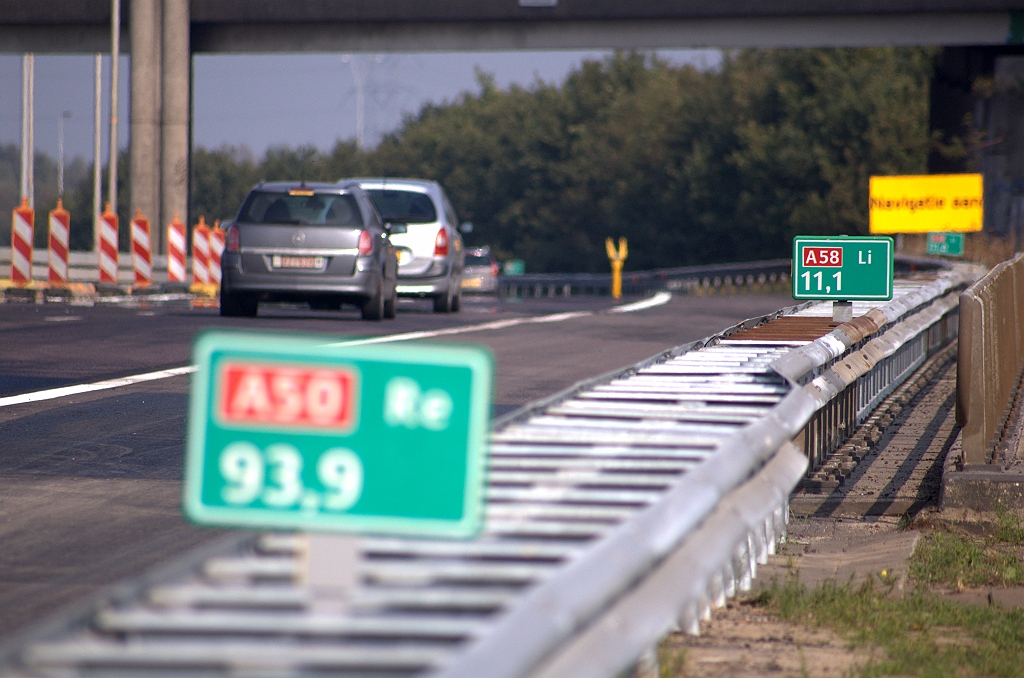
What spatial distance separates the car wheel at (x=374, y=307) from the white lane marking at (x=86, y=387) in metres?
6.13

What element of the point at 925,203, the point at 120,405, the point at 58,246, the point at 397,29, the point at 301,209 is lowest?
the point at 120,405

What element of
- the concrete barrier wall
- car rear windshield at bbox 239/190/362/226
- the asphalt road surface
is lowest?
the asphalt road surface

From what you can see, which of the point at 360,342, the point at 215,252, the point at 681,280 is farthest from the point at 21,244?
the point at 681,280

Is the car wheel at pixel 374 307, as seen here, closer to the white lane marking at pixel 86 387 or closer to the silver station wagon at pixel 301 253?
the silver station wagon at pixel 301 253

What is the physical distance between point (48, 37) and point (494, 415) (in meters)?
33.8

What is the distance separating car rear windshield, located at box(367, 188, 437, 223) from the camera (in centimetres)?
2241

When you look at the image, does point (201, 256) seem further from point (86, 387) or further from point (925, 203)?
point (86, 387)

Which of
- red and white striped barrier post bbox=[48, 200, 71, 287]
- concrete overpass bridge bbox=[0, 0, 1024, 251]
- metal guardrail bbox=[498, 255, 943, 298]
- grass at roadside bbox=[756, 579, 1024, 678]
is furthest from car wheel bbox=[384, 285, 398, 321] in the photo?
metal guardrail bbox=[498, 255, 943, 298]

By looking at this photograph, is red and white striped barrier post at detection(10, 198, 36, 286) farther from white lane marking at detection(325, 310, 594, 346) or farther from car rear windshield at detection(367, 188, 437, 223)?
white lane marking at detection(325, 310, 594, 346)

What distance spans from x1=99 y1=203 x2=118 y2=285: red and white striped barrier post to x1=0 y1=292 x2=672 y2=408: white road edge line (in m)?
8.91

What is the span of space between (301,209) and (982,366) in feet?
41.5

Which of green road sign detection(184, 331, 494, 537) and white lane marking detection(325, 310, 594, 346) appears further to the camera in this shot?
white lane marking detection(325, 310, 594, 346)

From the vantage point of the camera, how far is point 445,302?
2269cm

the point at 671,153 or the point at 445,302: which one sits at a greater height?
the point at 671,153
